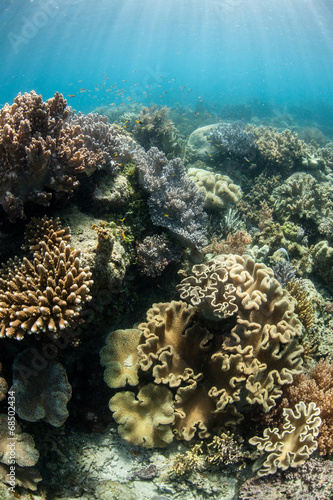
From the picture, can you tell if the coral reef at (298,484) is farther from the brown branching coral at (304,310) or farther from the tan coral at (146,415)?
the brown branching coral at (304,310)

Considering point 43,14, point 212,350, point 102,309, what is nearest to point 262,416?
point 212,350

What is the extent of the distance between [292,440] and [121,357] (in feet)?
8.85

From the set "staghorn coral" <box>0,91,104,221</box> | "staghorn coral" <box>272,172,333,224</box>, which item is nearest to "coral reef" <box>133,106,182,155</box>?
"staghorn coral" <box>272,172,333,224</box>

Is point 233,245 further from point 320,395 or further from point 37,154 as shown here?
point 37,154

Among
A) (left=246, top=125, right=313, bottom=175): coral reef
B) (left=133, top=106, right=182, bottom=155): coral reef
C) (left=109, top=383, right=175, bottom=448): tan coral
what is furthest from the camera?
(left=133, top=106, right=182, bottom=155): coral reef

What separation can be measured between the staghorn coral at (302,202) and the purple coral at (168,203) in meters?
3.47

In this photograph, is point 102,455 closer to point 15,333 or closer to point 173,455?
point 173,455

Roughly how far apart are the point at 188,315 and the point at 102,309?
1.43 m

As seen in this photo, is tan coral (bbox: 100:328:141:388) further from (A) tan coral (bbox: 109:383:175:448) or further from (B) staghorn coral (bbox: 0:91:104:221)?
(B) staghorn coral (bbox: 0:91:104:221)

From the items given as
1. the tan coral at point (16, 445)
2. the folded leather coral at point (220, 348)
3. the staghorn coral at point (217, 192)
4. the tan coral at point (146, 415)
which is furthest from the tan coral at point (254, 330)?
the staghorn coral at point (217, 192)

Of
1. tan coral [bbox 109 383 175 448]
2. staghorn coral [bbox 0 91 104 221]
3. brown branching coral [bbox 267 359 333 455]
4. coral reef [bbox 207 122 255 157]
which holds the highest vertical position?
staghorn coral [bbox 0 91 104 221]

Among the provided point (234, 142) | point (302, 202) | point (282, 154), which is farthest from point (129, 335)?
point (282, 154)

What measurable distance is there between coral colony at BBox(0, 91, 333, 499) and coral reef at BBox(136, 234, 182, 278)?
3 centimetres

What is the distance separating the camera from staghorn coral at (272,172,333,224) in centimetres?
776
